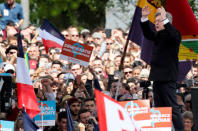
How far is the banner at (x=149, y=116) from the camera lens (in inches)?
401

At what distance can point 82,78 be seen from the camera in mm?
15375

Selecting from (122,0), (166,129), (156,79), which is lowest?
(166,129)

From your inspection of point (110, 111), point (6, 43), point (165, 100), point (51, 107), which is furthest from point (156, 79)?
point (6, 43)

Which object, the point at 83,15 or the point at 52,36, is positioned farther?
the point at 83,15

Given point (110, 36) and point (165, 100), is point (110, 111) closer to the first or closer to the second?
point (165, 100)

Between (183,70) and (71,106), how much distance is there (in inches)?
83.6

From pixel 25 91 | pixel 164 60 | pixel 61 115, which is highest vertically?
pixel 164 60

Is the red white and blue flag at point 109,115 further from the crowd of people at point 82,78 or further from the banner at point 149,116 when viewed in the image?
the crowd of people at point 82,78

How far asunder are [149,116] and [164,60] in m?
1.03

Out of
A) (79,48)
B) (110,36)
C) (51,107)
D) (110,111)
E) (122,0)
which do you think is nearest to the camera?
(110,111)

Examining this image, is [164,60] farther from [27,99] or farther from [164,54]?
[27,99]

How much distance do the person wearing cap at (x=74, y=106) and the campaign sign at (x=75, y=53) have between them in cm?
134

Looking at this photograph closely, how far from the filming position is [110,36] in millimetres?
21312

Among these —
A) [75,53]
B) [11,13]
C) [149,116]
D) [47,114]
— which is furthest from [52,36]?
[11,13]
